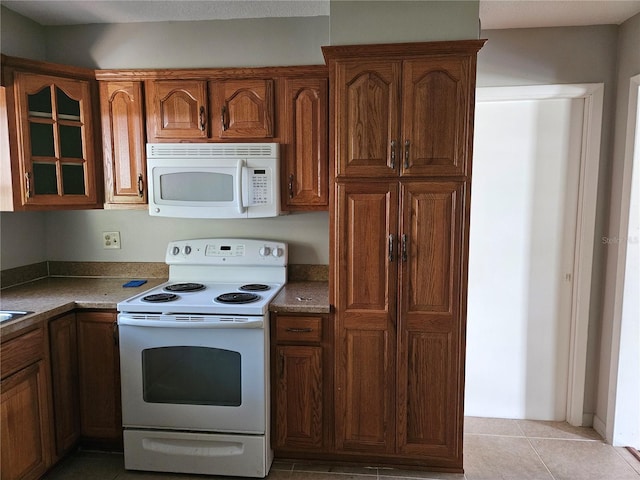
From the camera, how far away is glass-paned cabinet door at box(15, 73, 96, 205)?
2.33 m

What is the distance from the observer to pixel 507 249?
2738 millimetres

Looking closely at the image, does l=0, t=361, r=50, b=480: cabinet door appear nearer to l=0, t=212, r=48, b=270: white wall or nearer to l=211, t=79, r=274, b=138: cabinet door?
l=0, t=212, r=48, b=270: white wall

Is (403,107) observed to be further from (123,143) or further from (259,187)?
(123,143)

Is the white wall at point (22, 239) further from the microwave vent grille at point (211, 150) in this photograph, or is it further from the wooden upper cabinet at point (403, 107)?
the wooden upper cabinet at point (403, 107)

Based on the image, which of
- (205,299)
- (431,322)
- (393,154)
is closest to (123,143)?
(205,299)

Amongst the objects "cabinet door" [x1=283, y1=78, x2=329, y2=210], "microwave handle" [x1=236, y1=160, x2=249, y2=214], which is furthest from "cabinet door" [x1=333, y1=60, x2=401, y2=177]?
"microwave handle" [x1=236, y1=160, x2=249, y2=214]

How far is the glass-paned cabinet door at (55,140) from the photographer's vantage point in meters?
2.33

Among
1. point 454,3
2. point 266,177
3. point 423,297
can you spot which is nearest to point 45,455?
point 266,177

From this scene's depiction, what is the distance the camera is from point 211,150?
2.46 m

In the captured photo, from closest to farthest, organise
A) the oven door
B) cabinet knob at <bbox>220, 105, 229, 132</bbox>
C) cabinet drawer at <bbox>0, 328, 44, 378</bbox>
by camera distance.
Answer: cabinet drawer at <bbox>0, 328, 44, 378</bbox> < the oven door < cabinet knob at <bbox>220, 105, 229, 132</bbox>

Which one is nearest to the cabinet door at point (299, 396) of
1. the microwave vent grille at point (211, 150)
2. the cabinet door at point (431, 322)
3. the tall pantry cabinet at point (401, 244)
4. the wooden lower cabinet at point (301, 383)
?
the wooden lower cabinet at point (301, 383)

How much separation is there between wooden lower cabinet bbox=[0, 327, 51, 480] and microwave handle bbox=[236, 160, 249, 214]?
1.17 metres

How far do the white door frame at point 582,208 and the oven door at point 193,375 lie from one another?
1.92 metres

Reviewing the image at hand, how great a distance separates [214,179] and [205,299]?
0.69 m
